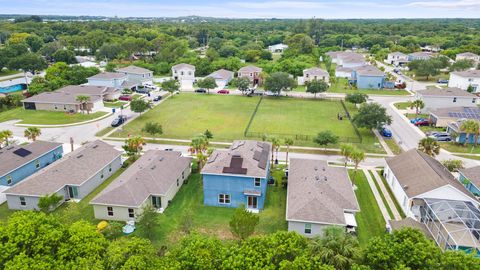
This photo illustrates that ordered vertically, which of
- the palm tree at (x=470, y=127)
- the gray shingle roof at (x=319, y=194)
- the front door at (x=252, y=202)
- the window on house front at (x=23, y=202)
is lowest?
the front door at (x=252, y=202)

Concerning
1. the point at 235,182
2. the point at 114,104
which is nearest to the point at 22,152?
the point at 235,182

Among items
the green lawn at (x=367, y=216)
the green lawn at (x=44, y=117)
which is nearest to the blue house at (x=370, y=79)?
the green lawn at (x=367, y=216)

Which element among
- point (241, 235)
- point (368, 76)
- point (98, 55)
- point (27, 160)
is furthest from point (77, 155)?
point (98, 55)

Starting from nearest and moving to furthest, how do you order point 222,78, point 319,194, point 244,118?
point 319,194 → point 244,118 → point 222,78

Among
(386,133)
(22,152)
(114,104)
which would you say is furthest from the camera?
(114,104)

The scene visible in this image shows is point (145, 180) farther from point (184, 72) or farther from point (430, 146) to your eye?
point (184, 72)

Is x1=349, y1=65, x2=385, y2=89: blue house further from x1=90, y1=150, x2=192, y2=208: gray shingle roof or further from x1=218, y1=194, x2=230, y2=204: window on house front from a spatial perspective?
x1=218, y1=194, x2=230, y2=204: window on house front

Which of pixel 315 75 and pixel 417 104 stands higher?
pixel 315 75

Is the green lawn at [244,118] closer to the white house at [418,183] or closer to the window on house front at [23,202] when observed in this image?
the white house at [418,183]
